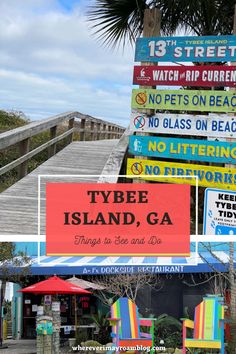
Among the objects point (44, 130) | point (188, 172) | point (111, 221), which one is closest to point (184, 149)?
point (188, 172)

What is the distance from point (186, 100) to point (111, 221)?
3.59 metres

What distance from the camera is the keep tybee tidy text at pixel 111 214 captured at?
379 centimetres

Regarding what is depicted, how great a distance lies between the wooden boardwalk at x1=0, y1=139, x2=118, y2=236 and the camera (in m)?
6.58

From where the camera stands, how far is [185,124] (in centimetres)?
714

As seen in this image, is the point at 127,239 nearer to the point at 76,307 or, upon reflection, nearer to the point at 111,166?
the point at 111,166

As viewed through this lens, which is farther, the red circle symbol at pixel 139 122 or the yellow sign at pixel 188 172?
the red circle symbol at pixel 139 122

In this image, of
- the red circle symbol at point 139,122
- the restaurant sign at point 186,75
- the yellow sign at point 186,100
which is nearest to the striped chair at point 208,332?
the yellow sign at point 186,100

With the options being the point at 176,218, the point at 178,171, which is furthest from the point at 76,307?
the point at 176,218

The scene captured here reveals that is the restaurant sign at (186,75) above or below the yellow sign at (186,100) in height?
above

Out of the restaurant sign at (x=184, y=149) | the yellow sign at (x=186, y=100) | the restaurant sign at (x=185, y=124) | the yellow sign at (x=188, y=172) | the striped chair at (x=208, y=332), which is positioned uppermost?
the yellow sign at (x=186, y=100)

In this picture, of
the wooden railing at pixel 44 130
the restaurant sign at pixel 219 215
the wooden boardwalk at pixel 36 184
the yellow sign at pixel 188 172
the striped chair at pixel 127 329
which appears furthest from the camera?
the wooden railing at pixel 44 130

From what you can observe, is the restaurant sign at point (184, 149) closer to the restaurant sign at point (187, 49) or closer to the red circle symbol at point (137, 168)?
the red circle symbol at point (137, 168)

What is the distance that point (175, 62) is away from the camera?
7.24 m

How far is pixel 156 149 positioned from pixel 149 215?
138 inches
